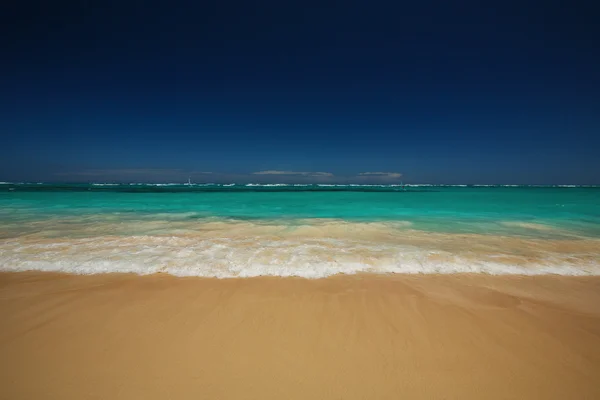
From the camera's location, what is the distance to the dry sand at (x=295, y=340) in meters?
2.32

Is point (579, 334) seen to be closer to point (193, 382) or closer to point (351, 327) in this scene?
point (351, 327)

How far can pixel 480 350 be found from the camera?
2.79 metres

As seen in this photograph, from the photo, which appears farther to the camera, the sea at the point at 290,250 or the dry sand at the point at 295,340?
the sea at the point at 290,250

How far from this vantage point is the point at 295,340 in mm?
2963

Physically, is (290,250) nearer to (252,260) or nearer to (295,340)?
(252,260)

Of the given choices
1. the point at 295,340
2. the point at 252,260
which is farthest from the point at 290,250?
the point at 295,340

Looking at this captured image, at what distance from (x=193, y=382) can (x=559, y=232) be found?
1319 cm

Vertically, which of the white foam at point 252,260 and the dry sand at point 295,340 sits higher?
the white foam at point 252,260

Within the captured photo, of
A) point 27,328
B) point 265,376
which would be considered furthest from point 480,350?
point 27,328

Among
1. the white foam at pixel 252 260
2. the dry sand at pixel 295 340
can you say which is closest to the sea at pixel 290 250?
the white foam at pixel 252 260

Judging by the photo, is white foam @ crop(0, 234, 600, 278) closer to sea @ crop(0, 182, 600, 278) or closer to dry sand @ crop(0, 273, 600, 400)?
sea @ crop(0, 182, 600, 278)

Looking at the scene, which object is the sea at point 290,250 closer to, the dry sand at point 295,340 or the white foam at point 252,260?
the white foam at point 252,260

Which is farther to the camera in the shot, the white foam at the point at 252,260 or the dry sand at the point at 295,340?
the white foam at the point at 252,260

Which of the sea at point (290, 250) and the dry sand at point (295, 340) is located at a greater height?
the sea at point (290, 250)
